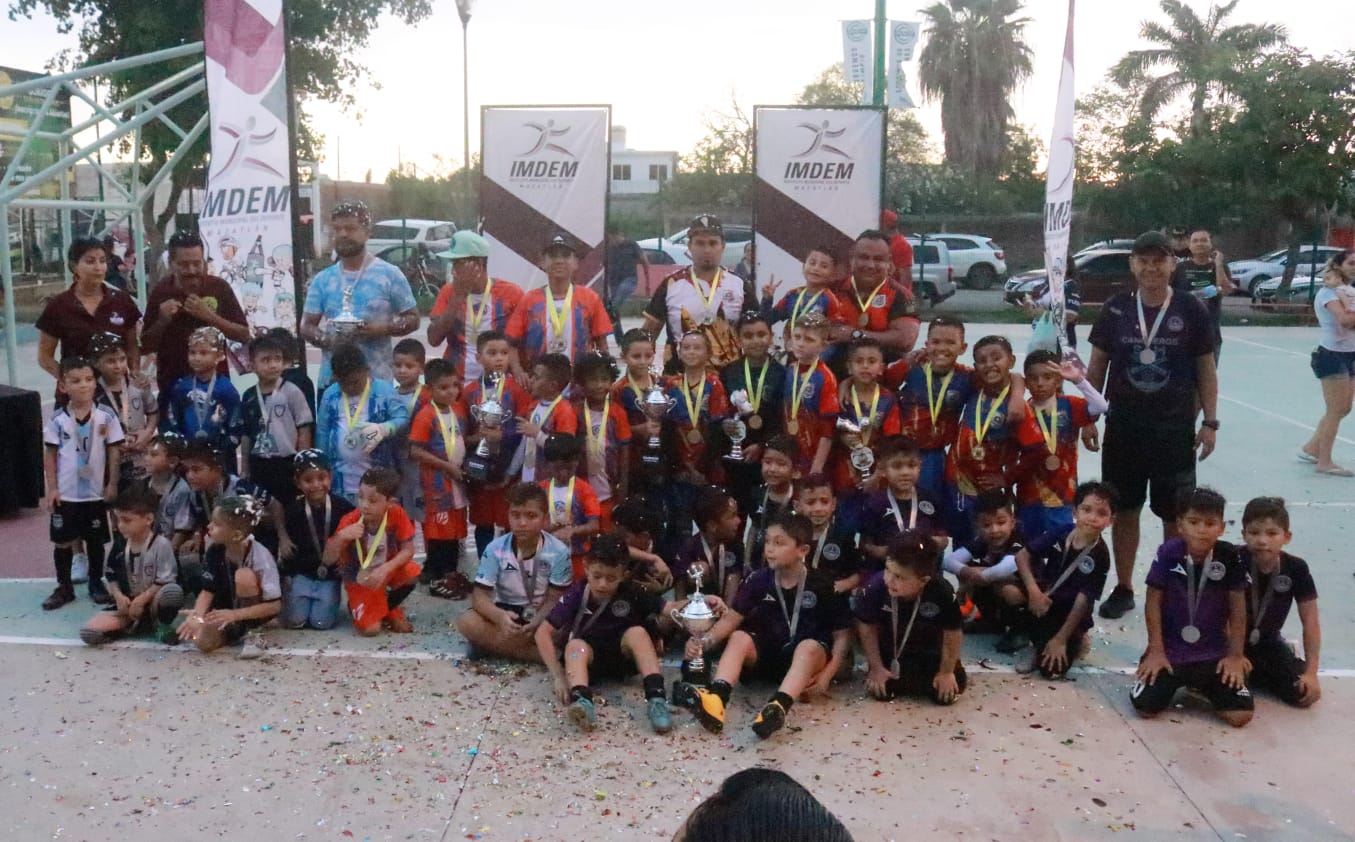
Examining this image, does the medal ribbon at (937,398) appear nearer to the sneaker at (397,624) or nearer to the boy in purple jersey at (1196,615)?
the boy in purple jersey at (1196,615)

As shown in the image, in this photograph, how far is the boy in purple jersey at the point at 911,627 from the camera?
5.02m

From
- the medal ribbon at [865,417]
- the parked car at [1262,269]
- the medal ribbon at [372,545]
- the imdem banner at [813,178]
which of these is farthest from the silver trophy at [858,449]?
the parked car at [1262,269]

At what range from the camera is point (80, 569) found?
659cm

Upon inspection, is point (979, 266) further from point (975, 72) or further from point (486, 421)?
point (486, 421)

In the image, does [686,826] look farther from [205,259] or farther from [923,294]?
[923,294]

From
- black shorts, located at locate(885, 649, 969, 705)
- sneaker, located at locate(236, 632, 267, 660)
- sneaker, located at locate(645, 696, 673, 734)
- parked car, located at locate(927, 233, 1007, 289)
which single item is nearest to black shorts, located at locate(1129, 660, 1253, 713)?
black shorts, located at locate(885, 649, 969, 705)

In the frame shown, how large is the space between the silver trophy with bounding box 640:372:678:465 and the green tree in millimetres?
15200

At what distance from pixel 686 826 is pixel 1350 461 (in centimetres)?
958

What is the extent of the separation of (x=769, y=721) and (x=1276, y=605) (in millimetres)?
2145

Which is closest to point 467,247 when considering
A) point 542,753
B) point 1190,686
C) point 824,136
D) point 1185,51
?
point 824,136

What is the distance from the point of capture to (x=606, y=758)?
457 cm

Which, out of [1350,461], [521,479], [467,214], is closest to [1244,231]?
[467,214]

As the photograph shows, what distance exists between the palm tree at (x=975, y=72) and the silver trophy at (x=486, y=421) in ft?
129

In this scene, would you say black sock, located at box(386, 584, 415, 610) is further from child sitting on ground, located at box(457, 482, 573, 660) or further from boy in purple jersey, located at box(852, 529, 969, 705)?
boy in purple jersey, located at box(852, 529, 969, 705)
